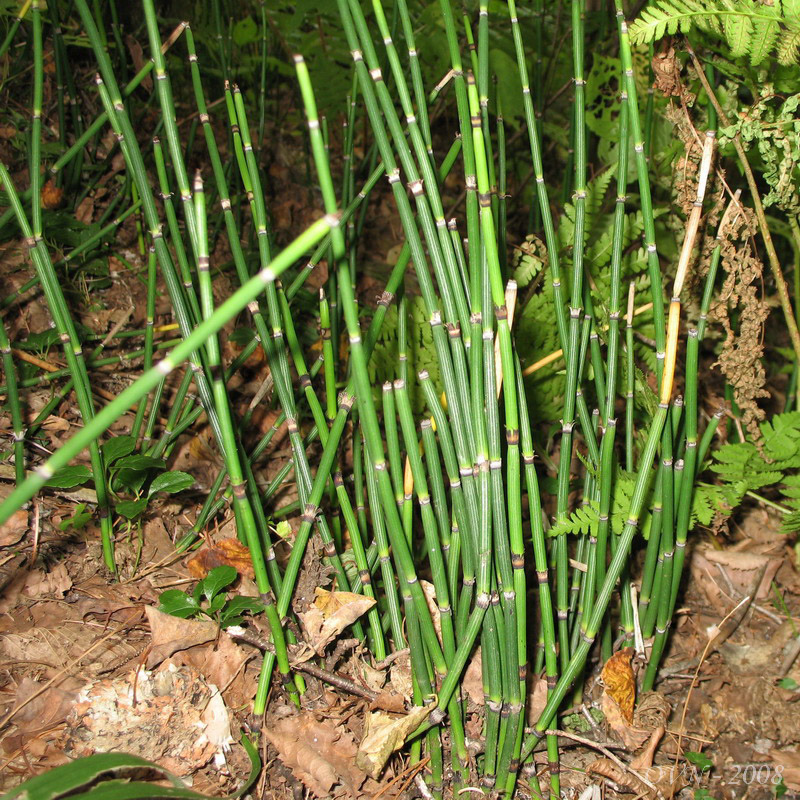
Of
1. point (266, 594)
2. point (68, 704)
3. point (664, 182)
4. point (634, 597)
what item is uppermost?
point (664, 182)

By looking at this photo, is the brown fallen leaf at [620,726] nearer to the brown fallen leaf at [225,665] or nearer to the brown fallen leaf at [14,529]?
the brown fallen leaf at [225,665]

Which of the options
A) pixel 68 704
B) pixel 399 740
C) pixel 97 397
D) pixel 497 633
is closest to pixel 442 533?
pixel 497 633

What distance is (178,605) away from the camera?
3.02ft

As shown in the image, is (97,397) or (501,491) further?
(97,397)

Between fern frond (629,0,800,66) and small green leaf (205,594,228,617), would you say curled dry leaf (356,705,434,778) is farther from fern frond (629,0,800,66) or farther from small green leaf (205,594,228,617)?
fern frond (629,0,800,66)

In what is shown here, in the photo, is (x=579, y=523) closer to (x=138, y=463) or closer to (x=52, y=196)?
(x=138, y=463)

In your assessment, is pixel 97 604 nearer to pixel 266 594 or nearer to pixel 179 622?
pixel 179 622

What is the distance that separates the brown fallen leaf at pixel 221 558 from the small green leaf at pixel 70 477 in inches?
8.7

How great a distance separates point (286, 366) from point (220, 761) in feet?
1.72

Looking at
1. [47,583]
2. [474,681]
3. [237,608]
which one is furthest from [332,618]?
[47,583]

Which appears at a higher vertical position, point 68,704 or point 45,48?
point 45,48

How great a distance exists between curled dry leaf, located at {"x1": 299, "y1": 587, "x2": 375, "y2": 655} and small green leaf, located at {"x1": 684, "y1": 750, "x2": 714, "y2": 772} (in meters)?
0.62

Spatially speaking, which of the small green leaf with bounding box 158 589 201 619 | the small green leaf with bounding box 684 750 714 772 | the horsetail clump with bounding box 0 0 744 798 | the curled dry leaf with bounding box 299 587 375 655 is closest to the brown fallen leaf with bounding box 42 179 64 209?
the horsetail clump with bounding box 0 0 744 798

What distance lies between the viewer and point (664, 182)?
4.38ft
